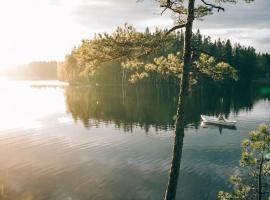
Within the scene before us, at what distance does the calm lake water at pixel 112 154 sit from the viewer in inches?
1289

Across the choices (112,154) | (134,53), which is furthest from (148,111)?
(134,53)

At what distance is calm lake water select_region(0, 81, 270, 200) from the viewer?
107ft

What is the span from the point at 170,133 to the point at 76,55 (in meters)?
44.0

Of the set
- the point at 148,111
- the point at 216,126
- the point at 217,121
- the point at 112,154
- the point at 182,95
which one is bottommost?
the point at 112,154

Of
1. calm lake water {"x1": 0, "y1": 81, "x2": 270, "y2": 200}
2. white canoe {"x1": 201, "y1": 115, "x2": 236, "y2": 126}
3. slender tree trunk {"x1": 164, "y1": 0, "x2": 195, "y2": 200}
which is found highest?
slender tree trunk {"x1": 164, "y1": 0, "x2": 195, "y2": 200}

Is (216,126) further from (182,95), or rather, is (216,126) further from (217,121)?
(182,95)

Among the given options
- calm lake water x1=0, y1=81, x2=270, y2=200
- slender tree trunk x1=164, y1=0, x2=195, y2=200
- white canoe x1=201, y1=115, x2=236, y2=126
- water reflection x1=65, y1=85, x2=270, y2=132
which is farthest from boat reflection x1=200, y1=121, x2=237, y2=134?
slender tree trunk x1=164, y1=0, x2=195, y2=200

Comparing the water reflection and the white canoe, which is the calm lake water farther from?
the white canoe

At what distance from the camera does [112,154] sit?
148 ft

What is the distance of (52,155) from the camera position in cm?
4494

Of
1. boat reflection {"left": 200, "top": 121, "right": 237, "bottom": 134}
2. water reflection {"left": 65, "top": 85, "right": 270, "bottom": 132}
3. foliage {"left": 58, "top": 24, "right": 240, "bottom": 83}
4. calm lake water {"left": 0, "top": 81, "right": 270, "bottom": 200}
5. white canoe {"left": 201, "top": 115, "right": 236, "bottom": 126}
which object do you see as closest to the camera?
foliage {"left": 58, "top": 24, "right": 240, "bottom": 83}

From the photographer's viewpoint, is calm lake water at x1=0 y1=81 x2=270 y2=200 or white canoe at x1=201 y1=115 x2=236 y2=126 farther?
white canoe at x1=201 y1=115 x2=236 y2=126

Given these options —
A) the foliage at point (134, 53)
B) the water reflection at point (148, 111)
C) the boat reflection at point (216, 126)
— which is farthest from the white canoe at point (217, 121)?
the foliage at point (134, 53)

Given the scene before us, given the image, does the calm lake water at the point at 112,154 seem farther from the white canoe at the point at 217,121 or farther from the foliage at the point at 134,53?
the foliage at the point at 134,53
